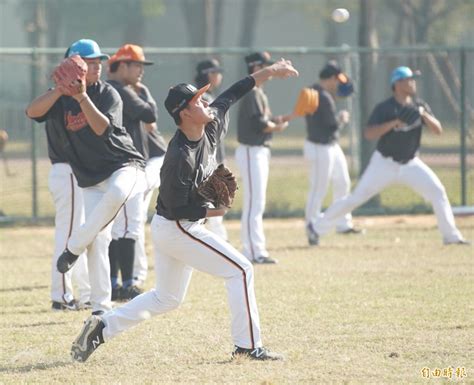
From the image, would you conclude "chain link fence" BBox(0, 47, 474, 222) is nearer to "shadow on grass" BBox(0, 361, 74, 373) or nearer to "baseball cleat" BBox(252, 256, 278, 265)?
"baseball cleat" BBox(252, 256, 278, 265)

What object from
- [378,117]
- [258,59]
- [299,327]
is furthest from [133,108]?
[378,117]

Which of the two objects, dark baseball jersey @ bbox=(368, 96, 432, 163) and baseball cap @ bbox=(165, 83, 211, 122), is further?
dark baseball jersey @ bbox=(368, 96, 432, 163)

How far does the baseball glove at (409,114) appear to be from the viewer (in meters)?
13.3

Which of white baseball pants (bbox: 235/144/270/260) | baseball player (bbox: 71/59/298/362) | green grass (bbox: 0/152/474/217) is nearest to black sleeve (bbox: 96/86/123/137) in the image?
baseball player (bbox: 71/59/298/362)

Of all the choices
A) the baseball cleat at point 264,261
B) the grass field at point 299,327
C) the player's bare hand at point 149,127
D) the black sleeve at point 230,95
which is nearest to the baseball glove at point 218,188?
the black sleeve at point 230,95

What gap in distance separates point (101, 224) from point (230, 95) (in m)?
1.59

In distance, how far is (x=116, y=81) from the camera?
Result: 1053cm

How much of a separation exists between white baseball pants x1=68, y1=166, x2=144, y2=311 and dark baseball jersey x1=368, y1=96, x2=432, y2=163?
4.95m

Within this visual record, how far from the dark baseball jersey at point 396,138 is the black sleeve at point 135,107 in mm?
4014

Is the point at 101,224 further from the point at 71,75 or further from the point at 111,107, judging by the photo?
the point at 71,75

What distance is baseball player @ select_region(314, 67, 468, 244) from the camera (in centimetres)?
1339

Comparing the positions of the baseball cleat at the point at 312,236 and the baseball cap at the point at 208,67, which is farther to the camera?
the baseball cleat at the point at 312,236

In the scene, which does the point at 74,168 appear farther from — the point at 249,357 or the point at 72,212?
the point at 249,357

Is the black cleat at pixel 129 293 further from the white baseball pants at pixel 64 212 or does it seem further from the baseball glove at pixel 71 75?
the baseball glove at pixel 71 75
